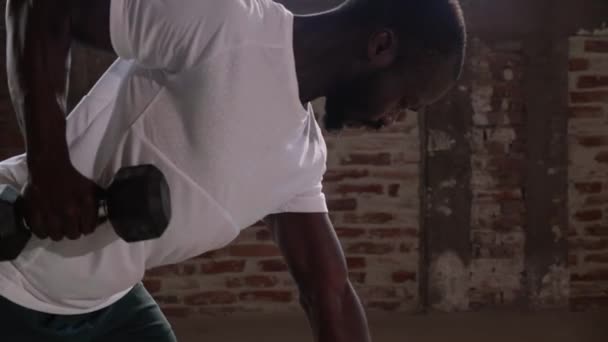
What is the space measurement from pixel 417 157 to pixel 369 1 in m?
1.92

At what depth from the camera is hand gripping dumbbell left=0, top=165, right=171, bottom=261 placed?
0.87 m

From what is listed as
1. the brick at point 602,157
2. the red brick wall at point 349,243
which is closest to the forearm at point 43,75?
the red brick wall at point 349,243

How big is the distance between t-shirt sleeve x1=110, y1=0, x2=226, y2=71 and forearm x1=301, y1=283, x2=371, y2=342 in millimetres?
461

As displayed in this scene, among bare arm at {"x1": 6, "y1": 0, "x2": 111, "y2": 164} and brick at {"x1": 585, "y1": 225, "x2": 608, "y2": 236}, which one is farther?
brick at {"x1": 585, "y1": 225, "x2": 608, "y2": 236}

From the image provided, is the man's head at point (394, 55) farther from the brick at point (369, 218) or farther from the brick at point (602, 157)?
the brick at point (602, 157)

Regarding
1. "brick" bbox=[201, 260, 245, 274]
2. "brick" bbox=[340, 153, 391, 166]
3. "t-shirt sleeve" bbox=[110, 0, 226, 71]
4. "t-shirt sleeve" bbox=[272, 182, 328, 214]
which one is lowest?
"brick" bbox=[201, 260, 245, 274]

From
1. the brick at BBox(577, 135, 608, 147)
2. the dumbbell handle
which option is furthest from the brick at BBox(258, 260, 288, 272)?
the dumbbell handle

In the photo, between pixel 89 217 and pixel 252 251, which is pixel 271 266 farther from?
pixel 89 217

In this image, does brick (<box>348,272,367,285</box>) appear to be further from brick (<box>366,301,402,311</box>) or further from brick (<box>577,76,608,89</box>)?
brick (<box>577,76,608,89</box>)

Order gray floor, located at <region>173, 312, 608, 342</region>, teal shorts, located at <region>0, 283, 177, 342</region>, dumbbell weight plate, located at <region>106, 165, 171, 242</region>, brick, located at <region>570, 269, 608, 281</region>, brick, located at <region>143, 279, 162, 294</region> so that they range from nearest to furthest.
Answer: dumbbell weight plate, located at <region>106, 165, 171, 242</region> < teal shorts, located at <region>0, 283, 177, 342</region> < gray floor, located at <region>173, 312, 608, 342</region> < brick, located at <region>143, 279, 162, 294</region> < brick, located at <region>570, 269, 608, 281</region>

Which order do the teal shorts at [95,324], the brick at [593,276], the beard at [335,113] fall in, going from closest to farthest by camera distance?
the teal shorts at [95,324]
the beard at [335,113]
the brick at [593,276]

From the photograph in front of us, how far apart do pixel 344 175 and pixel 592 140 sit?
3.19ft

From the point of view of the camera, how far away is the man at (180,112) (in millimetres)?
887

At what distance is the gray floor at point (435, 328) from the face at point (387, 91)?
1.85 meters
